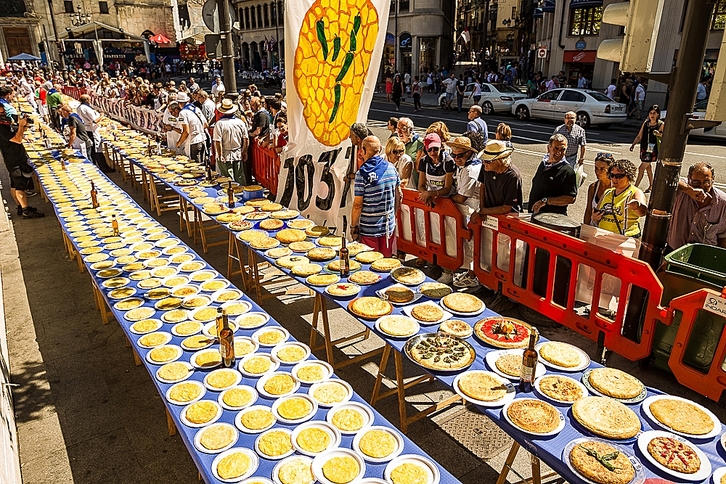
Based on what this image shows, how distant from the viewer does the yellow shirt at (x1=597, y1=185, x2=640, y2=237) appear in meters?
5.62

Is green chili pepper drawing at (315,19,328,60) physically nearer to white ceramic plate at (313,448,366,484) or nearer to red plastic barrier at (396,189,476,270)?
red plastic barrier at (396,189,476,270)

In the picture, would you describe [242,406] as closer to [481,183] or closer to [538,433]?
[538,433]

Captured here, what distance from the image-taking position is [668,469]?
98.6 inches

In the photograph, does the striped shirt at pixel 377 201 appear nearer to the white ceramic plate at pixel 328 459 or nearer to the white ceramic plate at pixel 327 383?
the white ceramic plate at pixel 327 383

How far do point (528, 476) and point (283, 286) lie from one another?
170 inches

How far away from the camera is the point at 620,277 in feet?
15.0

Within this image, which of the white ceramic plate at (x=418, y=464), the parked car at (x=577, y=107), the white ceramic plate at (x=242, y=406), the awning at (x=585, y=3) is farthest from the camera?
the awning at (x=585, y=3)

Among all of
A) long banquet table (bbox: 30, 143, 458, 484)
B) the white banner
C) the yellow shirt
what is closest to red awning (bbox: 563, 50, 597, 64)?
the white banner

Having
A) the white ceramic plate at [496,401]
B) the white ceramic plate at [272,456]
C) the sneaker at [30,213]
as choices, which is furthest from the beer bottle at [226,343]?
the sneaker at [30,213]

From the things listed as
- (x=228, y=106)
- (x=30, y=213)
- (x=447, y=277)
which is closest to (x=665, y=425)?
(x=447, y=277)

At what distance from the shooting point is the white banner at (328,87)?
21.8 ft

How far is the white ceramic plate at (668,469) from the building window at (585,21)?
33041mm

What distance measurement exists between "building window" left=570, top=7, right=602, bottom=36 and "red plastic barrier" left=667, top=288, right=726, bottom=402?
31.3 metres

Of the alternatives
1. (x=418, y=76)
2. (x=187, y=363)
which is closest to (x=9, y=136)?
(x=187, y=363)
